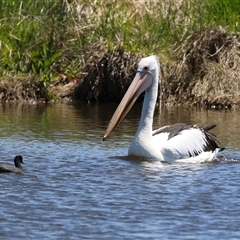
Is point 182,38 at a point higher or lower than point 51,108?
higher

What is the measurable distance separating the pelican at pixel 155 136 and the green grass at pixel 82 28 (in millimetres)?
5170

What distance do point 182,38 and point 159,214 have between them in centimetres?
890

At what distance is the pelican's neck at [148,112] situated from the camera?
31.2 ft

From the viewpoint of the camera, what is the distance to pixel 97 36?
15805mm

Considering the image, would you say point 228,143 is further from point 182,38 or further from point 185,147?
point 182,38

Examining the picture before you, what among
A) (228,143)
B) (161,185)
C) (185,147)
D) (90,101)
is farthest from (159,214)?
(90,101)

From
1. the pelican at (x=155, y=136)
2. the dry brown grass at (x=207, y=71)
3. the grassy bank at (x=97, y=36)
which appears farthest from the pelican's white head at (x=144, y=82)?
the dry brown grass at (x=207, y=71)

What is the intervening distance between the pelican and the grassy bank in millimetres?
4866

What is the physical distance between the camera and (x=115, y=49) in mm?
15094

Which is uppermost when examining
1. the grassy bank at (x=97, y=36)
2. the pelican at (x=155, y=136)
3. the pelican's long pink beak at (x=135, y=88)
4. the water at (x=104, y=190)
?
the grassy bank at (x=97, y=36)

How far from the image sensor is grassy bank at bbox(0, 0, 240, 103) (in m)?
15.0

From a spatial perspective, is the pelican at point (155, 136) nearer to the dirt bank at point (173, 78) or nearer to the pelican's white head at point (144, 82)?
the pelican's white head at point (144, 82)

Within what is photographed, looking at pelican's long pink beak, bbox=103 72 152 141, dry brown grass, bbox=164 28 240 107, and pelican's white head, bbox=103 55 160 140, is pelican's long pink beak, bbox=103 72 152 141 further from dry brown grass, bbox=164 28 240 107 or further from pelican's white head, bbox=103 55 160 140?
dry brown grass, bbox=164 28 240 107

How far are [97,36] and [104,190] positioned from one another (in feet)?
27.0
